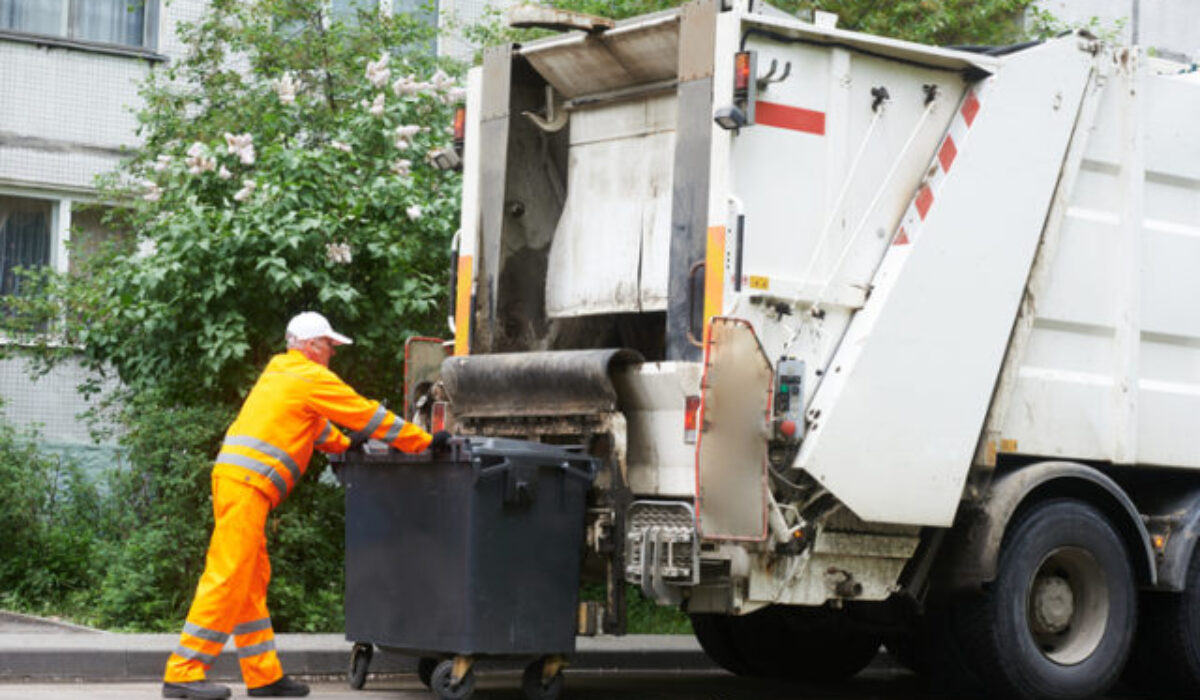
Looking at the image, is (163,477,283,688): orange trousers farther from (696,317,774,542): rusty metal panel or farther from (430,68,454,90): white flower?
(430,68,454,90): white flower

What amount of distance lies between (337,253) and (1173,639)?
4420mm

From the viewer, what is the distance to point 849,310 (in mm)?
7148

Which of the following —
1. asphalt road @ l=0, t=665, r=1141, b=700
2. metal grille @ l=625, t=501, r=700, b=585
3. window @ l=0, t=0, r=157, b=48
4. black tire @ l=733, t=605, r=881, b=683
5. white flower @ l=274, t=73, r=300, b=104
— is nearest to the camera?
metal grille @ l=625, t=501, r=700, b=585

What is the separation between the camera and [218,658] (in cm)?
809

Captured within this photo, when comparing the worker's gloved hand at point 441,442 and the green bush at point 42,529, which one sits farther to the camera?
the green bush at point 42,529

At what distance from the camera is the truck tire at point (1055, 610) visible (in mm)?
7406

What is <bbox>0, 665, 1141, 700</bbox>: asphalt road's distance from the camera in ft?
24.8

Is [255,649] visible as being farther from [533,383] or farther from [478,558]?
[533,383]

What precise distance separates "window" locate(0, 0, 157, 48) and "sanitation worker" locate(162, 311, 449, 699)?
702cm

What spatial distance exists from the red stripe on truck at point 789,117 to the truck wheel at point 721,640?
2642mm

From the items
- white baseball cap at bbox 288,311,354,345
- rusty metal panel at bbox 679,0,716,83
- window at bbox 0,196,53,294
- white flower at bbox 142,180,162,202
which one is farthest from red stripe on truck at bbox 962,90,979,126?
window at bbox 0,196,53,294

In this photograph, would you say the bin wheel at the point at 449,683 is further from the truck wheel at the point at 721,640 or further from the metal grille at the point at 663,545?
the truck wheel at the point at 721,640

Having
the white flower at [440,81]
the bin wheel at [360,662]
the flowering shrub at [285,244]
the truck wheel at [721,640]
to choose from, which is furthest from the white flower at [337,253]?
the bin wheel at [360,662]

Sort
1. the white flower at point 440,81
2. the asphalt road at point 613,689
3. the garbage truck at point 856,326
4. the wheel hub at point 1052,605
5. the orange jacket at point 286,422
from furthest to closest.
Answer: the white flower at point 440,81
the wheel hub at point 1052,605
the asphalt road at point 613,689
the orange jacket at point 286,422
the garbage truck at point 856,326
